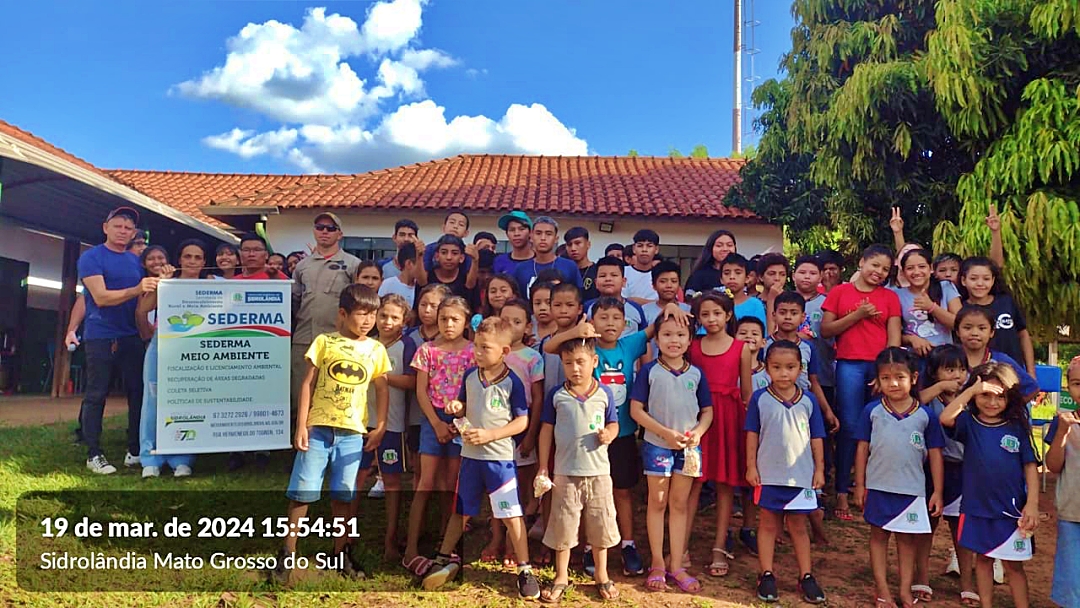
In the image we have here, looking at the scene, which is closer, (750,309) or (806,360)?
(806,360)

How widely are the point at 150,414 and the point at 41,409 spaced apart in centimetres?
540

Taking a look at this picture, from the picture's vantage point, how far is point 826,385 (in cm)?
453

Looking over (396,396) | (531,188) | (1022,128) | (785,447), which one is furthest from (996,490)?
(531,188)

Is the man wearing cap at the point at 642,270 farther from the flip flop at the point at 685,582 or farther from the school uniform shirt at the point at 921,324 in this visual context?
the flip flop at the point at 685,582

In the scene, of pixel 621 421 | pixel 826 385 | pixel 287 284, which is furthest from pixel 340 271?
pixel 826 385

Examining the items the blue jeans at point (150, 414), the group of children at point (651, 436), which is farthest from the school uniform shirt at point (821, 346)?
the blue jeans at point (150, 414)

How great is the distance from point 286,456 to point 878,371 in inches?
184

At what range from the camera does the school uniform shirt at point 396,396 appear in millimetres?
3641

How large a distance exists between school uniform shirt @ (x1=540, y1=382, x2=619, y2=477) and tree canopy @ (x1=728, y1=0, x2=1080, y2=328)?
4123 millimetres

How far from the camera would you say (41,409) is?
8.59m

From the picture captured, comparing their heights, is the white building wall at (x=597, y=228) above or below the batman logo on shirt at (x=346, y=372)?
above

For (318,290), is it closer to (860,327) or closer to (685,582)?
(685,582)

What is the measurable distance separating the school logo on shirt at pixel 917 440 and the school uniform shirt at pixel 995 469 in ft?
0.75

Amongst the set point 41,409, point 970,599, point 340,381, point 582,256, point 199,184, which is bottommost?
point 970,599
